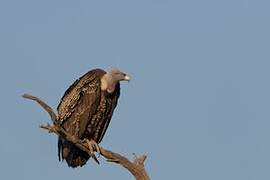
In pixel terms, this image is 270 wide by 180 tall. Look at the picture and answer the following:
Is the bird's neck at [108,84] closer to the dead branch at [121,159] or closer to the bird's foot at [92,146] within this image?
the bird's foot at [92,146]

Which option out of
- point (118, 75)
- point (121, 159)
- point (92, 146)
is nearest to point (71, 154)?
point (92, 146)

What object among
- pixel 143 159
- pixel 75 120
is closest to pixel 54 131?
pixel 143 159

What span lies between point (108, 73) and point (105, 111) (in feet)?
2.44

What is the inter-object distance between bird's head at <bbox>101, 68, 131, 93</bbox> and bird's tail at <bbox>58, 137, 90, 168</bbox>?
121 centimetres

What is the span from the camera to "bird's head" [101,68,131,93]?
14844 millimetres

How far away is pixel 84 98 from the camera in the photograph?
14.8 m

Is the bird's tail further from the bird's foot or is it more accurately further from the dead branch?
the dead branch

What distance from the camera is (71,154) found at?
14.8 metres

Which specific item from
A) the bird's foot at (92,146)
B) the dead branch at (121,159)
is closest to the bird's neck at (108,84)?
the bird's foot at (92,146)

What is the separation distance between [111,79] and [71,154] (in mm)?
1532

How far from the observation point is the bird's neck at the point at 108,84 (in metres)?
14.8

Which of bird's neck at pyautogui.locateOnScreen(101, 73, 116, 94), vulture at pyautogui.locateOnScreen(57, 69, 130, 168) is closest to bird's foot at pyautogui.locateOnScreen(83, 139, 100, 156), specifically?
vulture at pyautogui.locateOnScreen(57, 69, 130, 168)

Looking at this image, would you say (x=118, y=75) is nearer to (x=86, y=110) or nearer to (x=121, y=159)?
(x=86, y=110)

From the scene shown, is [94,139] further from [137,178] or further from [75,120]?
[137,178]
